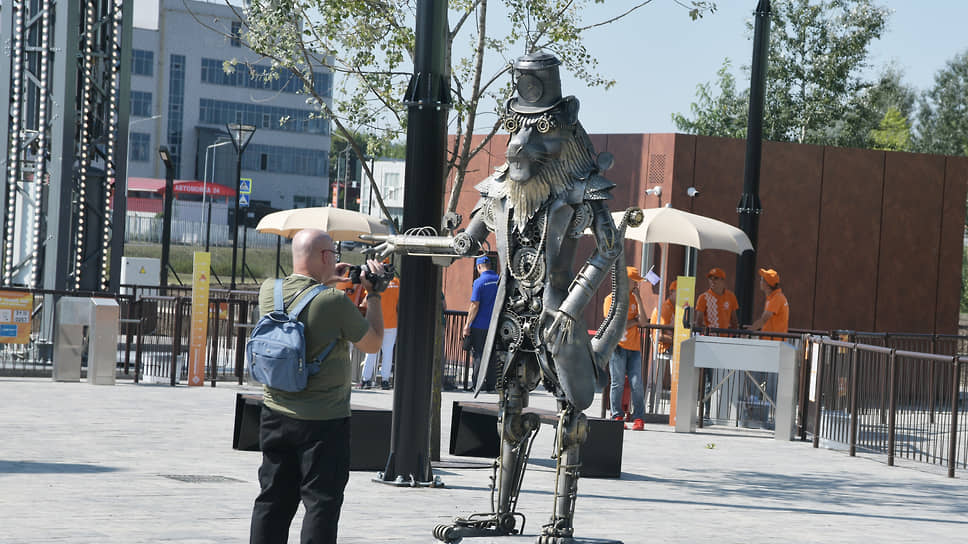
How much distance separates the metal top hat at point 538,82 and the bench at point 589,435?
4085 millimetres

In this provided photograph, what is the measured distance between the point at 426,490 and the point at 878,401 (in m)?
6.66

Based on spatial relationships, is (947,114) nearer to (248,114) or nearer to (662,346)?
(248,114)

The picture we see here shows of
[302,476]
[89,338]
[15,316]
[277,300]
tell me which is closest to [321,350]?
[277,300]

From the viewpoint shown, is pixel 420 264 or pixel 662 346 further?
pixel 662 346

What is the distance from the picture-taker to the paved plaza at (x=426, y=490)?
762 cm

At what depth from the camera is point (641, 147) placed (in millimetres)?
22844

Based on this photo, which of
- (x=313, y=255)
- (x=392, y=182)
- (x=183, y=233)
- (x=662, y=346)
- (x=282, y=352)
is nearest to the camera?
(x=282, y=352)

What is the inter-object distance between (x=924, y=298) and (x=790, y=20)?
19.2m

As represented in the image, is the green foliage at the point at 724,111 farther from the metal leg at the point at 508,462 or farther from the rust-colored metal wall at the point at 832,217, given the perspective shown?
the metal leg at the point at 508,462

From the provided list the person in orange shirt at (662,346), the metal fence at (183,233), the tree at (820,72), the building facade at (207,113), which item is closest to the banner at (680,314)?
the person in orange shirt at (662,346)

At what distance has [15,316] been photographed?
1680 centimetres

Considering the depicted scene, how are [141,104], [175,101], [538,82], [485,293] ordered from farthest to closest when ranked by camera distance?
[175,101] < [141,104] < [485,293] < [538,82]

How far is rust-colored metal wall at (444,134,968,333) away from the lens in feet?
74.1

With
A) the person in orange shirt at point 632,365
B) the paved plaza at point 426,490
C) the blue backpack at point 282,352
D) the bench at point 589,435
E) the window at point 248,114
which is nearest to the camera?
the blue backpack at point 282,352
